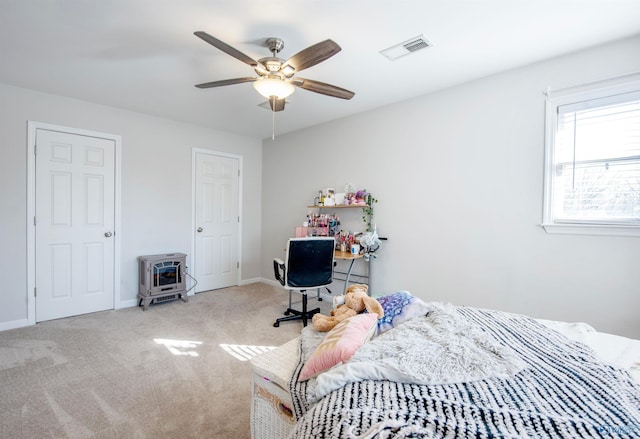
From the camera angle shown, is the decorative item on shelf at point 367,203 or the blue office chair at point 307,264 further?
the decorative item on shelf at point 367,203

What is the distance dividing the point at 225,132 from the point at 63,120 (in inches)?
78.6

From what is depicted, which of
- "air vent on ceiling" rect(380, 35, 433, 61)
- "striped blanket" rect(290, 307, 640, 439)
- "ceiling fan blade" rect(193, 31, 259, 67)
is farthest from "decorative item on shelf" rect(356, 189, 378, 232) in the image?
"striped blanket" rect(290, 307, 640, 439)

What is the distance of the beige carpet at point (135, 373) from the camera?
1.74 metres

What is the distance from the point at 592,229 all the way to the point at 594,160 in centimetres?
55

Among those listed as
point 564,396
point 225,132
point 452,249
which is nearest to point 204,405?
point 564,396

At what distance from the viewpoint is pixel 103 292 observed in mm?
3686

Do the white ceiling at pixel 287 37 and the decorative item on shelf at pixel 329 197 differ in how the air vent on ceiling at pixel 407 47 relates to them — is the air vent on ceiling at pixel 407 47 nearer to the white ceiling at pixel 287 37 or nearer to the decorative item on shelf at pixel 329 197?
the white ceiling at pixel 287 37

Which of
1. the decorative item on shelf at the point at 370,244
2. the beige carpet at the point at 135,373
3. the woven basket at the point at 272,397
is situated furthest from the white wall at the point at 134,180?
the woven basket at the point at 272,397

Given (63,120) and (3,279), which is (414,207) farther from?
(3,279)

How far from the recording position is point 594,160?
228 cm

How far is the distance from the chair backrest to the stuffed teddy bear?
4.14ft

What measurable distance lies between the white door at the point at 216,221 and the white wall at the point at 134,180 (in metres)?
0.16

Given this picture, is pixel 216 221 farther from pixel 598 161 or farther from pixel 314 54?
pixel 598 161

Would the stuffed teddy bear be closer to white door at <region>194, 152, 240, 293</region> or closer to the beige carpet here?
the beige carpet
